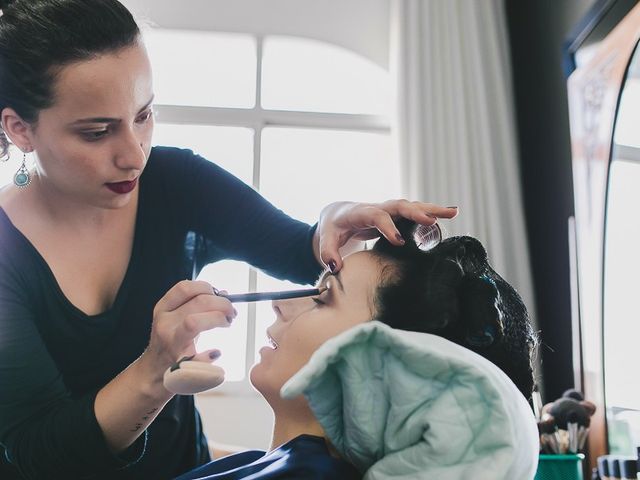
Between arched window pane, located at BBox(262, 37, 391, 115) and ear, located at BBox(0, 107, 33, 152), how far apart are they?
6.75ft

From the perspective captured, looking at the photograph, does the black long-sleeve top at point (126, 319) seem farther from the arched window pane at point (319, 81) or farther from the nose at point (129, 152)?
the arched window pane at point (319, 81)

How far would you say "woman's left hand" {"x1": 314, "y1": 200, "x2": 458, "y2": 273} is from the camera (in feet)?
3.21

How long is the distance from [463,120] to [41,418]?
2245 millimetres

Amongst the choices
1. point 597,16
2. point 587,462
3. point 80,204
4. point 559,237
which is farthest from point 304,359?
point 559,237

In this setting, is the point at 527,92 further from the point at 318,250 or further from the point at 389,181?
the point at 318,250

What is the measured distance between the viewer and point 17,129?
108 centimetres

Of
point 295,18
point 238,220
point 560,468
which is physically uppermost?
point 295,18

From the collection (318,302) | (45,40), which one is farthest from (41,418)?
(45,40)

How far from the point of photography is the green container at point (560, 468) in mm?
1491

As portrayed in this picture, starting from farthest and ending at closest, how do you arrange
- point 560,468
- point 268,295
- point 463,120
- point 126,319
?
1. point 463,120
2. point 560,468
3. point 126,319
4. point 268,295

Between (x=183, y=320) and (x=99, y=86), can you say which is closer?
(x=183, y=320)

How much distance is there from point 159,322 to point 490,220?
2104 mm

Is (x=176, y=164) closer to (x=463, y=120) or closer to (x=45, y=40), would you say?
(x=45, y=40)

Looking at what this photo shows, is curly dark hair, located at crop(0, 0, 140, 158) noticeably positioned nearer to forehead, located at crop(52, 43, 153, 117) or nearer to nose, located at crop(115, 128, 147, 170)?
forehead, located at crop(52, 43, 153, 117)
